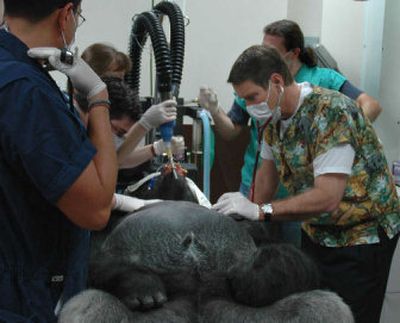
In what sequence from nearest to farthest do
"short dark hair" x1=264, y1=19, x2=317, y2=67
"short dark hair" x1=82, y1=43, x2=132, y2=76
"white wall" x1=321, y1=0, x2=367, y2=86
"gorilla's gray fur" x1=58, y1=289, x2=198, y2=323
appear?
"gorilla's gray fur" x1=58, y1=289, x2=198, y2=323 < "short dark hair" x1=82, y1=43, x2=132, y2=76 < "short dark hair" x1=264, y1=19, x2=317, y2=67 < "white wall" x1=321, y1=0, x2=367, y2=86

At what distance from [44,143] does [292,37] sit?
1.70 m

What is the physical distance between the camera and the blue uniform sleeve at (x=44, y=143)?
0.89 metres

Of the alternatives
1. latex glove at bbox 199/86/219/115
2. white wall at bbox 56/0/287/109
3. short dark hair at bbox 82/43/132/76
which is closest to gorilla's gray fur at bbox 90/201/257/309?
short dark hair at bbox 82/43/132/76

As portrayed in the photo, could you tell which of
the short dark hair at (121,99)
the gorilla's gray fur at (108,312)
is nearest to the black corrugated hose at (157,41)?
the short dark hair at (121,99)

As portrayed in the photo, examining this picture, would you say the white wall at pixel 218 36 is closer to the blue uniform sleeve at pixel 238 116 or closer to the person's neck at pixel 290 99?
the blue uniform sleeve at pixel 238 116

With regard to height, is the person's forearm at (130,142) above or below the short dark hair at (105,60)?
below

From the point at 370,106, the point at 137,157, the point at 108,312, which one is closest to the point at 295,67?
the point at 370,106

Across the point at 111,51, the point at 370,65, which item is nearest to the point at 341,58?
the point at 370,65

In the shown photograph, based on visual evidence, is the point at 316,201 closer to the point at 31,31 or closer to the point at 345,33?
the point at 31,31

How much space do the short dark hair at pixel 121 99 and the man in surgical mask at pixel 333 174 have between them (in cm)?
36

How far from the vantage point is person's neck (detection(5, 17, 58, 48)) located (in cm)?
97

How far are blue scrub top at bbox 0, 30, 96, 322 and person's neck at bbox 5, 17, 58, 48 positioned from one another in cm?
2

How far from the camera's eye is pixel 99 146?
3.29 feet

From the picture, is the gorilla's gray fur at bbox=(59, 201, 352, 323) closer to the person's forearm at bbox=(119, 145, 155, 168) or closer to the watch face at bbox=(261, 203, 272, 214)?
the watch face at bbox=(261, 203, 272, 214)
